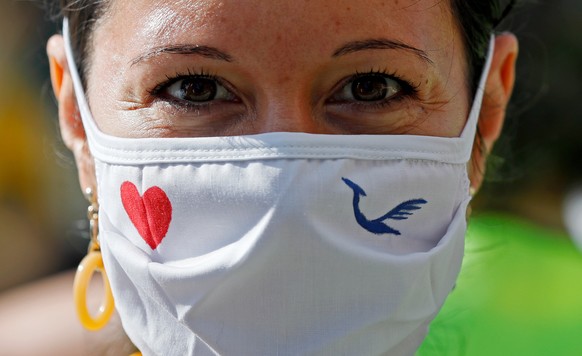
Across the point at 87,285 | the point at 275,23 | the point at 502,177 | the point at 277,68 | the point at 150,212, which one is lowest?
the point at 87,285

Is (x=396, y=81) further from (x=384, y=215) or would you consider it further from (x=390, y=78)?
(x=384, y=215)

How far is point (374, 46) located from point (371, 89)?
0.48 feet

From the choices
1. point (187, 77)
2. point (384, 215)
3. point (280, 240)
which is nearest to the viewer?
point (280, 240)

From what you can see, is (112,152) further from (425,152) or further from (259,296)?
(425,152)

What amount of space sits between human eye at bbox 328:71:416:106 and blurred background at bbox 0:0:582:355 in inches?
40.4

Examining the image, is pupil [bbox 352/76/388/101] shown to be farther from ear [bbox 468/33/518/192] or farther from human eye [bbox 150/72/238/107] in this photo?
ear [bbox 468/33/518/192]

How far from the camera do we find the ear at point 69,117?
238 cm

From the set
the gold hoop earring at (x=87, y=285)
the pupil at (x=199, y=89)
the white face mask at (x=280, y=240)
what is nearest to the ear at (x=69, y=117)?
the gold hoop earring at (x=87, y=285)

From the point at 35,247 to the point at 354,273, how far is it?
355cm

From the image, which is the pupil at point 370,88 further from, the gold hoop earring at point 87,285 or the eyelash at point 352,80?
the gold hoop earring at point 87,285

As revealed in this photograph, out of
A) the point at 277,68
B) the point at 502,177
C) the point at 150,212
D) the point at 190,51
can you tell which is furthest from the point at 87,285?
the point at 502,177

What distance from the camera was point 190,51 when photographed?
6.42 feet

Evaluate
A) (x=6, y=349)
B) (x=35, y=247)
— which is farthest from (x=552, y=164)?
(x=6, y=349)

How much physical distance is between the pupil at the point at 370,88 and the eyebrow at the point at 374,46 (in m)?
0.11
